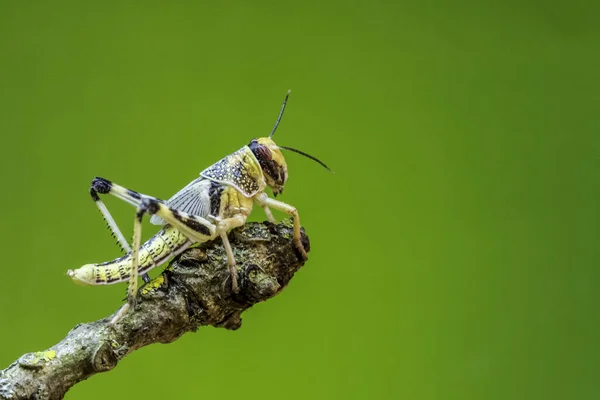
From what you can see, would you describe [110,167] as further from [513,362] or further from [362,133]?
[513,362]

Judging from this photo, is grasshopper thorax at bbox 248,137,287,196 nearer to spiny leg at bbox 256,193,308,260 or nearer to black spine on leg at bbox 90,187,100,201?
spiny leg at bbox 256,193,308,260

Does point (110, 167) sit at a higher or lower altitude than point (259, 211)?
higher

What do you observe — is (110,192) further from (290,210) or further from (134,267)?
(290,210)

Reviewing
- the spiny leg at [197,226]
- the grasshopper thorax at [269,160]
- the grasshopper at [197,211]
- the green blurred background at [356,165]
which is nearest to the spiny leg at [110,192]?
the grasshopper at [197,211]

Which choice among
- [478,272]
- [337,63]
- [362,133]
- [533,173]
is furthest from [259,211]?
[533,173]

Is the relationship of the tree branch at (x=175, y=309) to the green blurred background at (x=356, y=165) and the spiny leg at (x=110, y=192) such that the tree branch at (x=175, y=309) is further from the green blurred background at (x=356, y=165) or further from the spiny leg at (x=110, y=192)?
the green blurred background at (x=356, y=165)

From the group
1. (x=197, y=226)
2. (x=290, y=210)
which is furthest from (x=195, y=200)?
(x=290, y=210)
